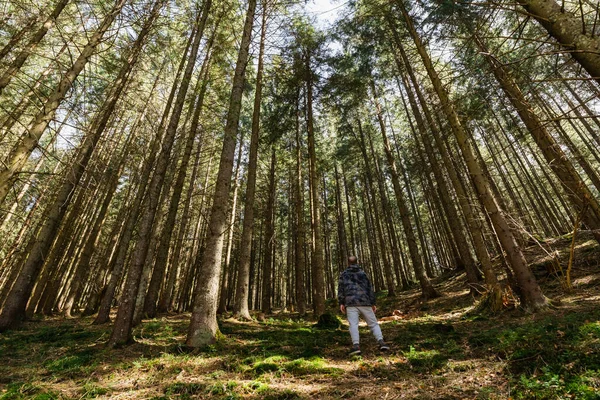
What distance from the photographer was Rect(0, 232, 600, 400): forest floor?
11.4 ft

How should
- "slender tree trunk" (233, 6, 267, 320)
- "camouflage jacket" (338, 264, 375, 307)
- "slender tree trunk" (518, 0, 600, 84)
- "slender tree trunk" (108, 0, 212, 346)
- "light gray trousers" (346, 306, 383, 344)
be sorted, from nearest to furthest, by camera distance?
1. "slender tree trunk" (518, 0, 600, 84)
2. "light gray trousers" (346, 306, 383, 344)
3. "camouflage jacket" (338, 264, 375, 307)
4. "slender tree trunk" (108, 0, 212, 346)
5. "slender tree trunk" (233, 6, 267, 320)

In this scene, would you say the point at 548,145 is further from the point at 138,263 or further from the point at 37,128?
the point at 37,128

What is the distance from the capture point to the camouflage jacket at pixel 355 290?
5688 millimetres

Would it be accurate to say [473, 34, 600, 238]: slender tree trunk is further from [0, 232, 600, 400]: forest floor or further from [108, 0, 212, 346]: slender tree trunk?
[108, 0, 212, 346]: slender tree trunk

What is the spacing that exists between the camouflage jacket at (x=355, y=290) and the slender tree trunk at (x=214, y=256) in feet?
8.69

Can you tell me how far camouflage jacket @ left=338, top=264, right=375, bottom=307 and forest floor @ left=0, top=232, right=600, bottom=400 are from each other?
0.97 m

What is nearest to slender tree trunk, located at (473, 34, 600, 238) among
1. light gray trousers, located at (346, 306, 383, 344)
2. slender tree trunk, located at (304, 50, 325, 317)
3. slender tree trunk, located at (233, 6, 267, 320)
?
light gray trousers, located at (346, 306, 383, 344)

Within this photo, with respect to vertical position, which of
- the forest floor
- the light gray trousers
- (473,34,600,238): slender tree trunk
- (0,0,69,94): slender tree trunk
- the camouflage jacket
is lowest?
the forest floor

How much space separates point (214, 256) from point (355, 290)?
3194 millimetres

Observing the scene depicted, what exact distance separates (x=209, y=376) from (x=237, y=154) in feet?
51.0

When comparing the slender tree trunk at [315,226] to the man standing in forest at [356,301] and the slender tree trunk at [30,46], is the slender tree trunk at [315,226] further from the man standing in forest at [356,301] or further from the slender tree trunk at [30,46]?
the slender tree trunk at [30,46]

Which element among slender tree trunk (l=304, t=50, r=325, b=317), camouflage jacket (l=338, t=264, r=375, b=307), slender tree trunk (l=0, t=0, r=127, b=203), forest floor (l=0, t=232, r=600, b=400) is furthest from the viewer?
slender tree trunk (l=304, t=50, r=325, b=317)

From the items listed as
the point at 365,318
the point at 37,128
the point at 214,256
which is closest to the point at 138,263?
the point at 214,256

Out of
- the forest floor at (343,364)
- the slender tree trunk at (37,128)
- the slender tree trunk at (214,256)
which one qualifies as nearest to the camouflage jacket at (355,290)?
the forest floor at (343,364)
